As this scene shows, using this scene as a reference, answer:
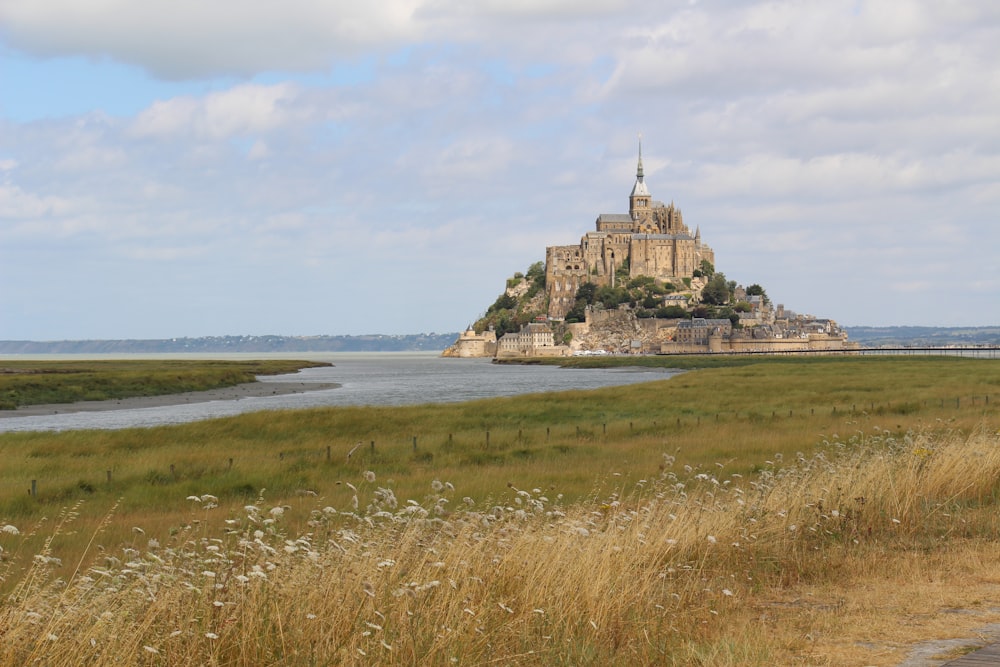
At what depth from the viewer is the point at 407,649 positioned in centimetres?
600

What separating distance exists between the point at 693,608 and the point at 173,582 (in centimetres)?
435

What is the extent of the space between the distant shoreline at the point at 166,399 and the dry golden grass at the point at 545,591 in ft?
152

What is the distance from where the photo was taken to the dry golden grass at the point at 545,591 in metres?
5.84

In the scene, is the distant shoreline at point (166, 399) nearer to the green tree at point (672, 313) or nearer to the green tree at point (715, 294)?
the green tree at point (672, 313)

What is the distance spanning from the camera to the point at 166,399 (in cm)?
6234

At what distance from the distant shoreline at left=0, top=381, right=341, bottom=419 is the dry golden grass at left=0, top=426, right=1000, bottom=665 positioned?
46412 mm

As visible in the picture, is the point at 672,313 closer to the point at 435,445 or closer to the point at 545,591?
the point at 435,445

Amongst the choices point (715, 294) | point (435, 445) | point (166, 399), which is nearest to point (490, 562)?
point (435, 445)

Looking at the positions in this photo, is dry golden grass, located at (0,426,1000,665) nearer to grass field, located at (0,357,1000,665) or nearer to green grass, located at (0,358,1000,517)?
grass field, located at (0,357,1000,665)

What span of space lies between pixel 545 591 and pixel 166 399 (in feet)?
197

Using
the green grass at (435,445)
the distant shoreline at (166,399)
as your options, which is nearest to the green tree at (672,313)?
the distant shoreline at (166,399)

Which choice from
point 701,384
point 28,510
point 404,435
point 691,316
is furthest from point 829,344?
point 28,510

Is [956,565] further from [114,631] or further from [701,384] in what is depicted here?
[701,384]

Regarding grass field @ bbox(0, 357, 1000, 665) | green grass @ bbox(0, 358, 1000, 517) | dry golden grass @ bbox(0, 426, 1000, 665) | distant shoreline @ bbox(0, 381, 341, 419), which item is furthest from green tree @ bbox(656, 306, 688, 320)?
dry golden grass @ bbox(0, 426, 1000, 665)
